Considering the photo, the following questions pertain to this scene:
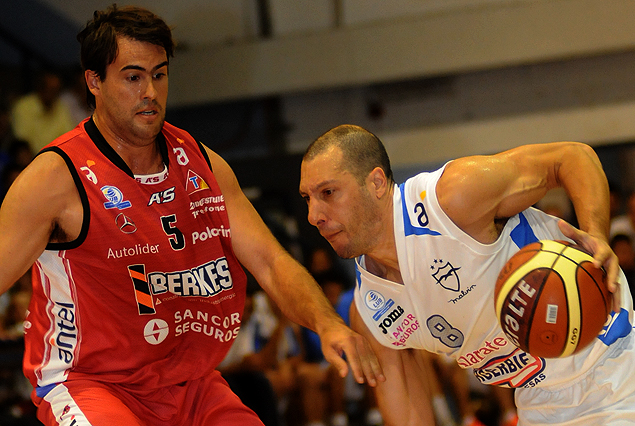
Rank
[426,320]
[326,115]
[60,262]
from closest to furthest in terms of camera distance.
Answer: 1. [60,262]
2. [426,320]
3. [326,115]

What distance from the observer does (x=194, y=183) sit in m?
3.44

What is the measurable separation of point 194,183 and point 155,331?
A: 75cm

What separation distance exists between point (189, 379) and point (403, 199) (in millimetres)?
1394

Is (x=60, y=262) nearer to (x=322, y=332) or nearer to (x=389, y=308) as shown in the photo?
(x=322, y=332)

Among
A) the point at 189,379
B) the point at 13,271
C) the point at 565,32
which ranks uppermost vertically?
the point at 565,32

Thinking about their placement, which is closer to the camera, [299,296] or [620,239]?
[299,296]

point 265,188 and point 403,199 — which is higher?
point 403,199

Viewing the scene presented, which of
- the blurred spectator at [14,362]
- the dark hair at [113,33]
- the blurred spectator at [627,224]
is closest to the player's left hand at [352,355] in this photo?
the dark hair at [113,33]

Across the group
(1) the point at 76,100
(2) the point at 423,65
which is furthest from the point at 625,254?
(1) the point at 76,100

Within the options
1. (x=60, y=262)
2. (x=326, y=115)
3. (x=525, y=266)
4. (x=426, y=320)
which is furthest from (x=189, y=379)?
(x=326, y=115)

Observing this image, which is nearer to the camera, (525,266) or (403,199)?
(525,266)

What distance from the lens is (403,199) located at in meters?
3.38

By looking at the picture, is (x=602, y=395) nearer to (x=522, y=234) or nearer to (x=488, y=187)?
(x=522, y=234)

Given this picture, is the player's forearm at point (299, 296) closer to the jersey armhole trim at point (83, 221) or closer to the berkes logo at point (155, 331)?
the berkes logo at point (155, 331)
